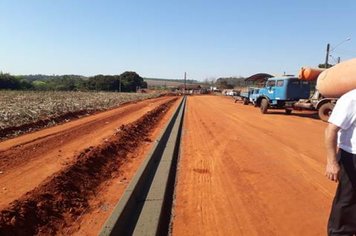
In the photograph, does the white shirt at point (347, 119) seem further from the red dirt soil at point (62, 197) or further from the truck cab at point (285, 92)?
the truck cab at point (285, 92)

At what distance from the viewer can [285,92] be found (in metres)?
24.1

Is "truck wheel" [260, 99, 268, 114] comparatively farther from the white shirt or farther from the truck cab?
the white shirt

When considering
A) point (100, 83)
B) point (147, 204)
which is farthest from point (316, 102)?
point (100, 83)

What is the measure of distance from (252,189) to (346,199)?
3.19 m

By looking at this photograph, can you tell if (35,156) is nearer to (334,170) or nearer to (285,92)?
(334,170)

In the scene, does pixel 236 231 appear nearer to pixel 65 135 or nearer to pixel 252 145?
pixel 252 145

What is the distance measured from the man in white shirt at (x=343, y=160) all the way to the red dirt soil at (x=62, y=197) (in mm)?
3237

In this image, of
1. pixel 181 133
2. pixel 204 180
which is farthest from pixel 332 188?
pixel 181 133

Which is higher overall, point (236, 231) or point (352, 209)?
point (352, 209)

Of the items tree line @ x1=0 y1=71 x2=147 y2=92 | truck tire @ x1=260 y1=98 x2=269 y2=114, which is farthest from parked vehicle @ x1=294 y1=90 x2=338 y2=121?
tree line @ x1=0 y1=71 x2=147 y2=92

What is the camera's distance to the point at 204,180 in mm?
7375

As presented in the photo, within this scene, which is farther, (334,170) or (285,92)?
(285,92)

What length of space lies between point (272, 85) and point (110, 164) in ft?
61.5

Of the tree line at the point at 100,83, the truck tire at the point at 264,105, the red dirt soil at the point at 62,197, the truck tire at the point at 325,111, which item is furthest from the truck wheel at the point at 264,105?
the tree line at the point at 100,83
